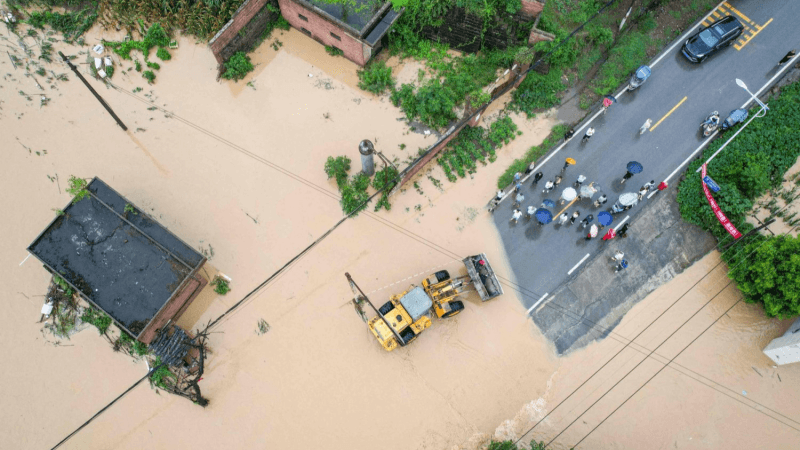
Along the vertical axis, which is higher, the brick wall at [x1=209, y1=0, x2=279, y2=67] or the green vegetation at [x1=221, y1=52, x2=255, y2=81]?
the brick wall at [x1=209, y1=0, x2=279, y2=67]

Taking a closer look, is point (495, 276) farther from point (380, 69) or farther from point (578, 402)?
point (380, 69)

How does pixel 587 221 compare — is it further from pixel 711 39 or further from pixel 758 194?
pixel 711 39

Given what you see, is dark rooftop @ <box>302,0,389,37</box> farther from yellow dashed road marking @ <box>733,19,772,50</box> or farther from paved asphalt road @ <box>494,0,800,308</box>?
yellow dashed road marking @ <box>733,19,772,50</box>

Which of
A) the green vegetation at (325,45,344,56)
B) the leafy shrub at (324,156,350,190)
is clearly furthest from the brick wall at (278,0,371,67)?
the leafy shrub at (324,156,350,190)

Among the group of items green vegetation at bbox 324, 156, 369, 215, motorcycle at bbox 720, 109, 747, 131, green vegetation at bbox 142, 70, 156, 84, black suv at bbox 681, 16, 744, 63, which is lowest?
green vegetation at bbox 142, 70, 156, 84

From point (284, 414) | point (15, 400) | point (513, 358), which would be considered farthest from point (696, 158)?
point (15, 400)

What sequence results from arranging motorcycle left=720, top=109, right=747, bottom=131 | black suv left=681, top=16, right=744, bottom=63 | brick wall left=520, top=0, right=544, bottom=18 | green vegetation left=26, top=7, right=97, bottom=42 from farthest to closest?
green vegetation left=26, top=7, right=97, bottom=42 < black suv left=681, top=16, right=744, bottom=63 < motorcycle left=720, top=109, right=747, bottom=131 < brick wall left=520, top=0, right=544, bottom=18

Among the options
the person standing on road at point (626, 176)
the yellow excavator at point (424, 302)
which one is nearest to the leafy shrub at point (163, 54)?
the yellow excavator at point (424, 302)

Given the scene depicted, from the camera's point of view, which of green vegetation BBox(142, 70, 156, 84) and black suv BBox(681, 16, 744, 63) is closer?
green vegetation BBox(142, 70, 156, 84)
